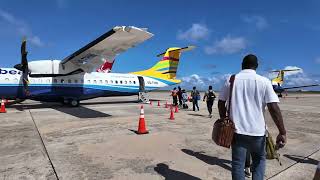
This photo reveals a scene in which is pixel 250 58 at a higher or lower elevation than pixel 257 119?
higher

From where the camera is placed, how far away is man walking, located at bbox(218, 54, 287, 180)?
344 centimetres

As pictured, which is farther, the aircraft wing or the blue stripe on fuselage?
Answer: the blue stripe on fuselage

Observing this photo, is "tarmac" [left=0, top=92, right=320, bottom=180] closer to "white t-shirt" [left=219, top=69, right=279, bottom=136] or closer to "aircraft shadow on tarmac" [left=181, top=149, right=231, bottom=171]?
"aircraft shadow on tarmac" [left=181, top=149, right=231, bottom=171]

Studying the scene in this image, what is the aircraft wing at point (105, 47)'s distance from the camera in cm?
1380

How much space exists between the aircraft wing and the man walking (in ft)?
33.3

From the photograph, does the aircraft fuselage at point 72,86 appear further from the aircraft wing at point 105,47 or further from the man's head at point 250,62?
the man's head at point 250,62

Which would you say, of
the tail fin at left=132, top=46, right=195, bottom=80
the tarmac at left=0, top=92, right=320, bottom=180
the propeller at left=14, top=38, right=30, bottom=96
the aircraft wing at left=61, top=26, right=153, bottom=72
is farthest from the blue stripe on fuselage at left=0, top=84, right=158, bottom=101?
the tarmac at left=0, top=92, right=320, bottom=180

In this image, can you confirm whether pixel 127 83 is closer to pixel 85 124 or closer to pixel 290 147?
pixel 85 124

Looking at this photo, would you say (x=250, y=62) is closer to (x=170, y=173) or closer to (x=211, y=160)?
(x=170, y=173)

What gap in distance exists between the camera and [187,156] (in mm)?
6207

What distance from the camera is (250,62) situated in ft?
11.9

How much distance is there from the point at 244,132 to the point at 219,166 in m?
2.27

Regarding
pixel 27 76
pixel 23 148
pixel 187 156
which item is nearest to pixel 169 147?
pixel 187 156

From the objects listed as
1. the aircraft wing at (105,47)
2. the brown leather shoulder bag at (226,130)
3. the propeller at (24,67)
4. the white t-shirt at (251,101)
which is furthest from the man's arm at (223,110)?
the propeller at (24,67)
